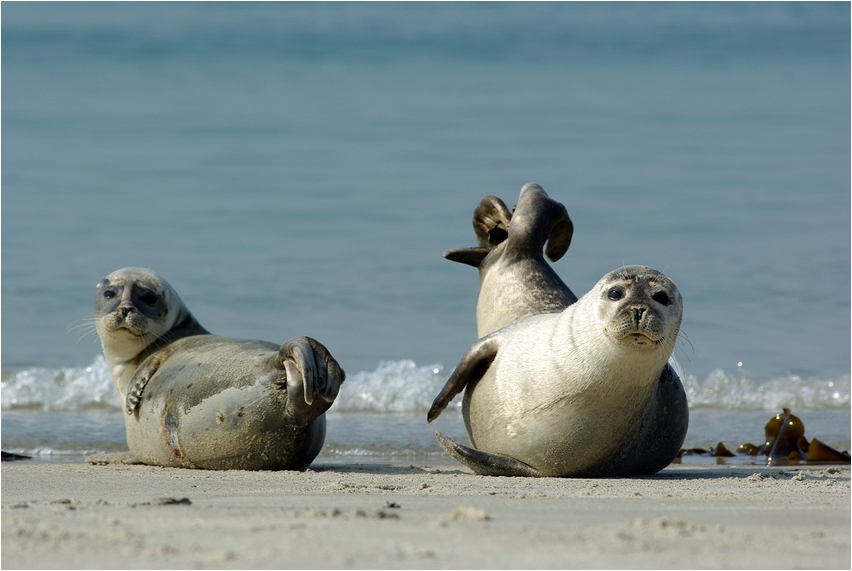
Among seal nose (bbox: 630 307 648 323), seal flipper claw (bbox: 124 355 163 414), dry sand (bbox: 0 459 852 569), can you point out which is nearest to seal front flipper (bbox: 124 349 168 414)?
seal flipper claw (bbox: 124 355 163 414)

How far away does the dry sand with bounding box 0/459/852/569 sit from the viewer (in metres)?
2.66

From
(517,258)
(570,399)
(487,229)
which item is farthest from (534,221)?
(570,399)

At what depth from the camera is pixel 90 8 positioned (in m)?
35.8

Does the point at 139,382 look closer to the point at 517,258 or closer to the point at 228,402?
the point at 228,402

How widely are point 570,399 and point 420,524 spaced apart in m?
1.90

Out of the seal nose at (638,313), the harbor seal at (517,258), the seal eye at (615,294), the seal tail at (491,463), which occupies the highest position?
the harbor seal at (517,258)

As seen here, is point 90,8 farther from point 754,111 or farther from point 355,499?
point 355,499

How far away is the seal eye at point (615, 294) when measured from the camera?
181 inches

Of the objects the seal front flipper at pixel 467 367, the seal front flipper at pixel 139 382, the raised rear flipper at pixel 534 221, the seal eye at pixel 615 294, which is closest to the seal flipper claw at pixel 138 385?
the seal front flipper at pixel 139 382

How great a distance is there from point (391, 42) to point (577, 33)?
6.33 metres

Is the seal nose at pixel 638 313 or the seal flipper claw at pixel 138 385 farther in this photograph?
the seal flipper claw at pixel 138 385

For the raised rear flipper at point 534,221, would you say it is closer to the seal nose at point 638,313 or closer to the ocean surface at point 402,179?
the ocean surface at point 402,179

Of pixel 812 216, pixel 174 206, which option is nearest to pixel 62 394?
pixel 174 206

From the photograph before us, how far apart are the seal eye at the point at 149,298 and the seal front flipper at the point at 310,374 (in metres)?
1.32
